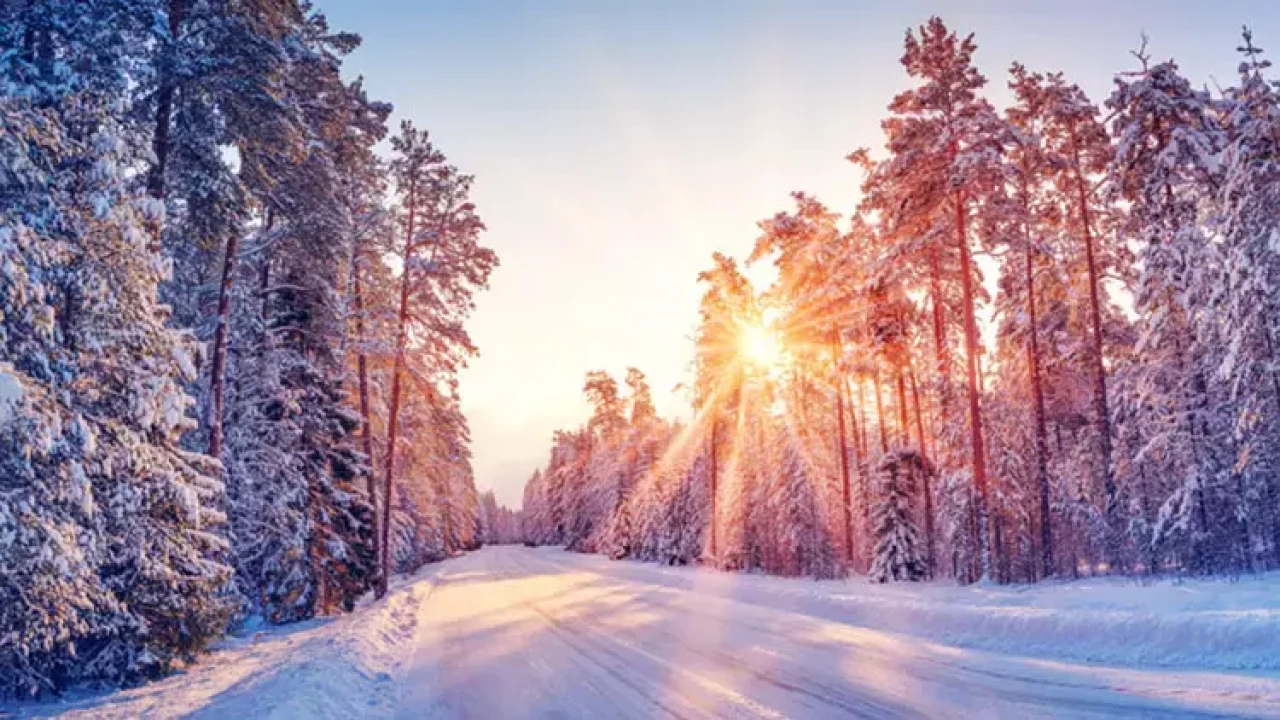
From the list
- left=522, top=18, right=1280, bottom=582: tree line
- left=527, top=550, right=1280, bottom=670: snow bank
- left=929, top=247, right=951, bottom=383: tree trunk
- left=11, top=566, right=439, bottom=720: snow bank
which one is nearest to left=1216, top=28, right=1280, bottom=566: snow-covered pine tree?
left=522, top=18, right=1280, bottom=582: tree line

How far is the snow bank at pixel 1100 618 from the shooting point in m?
8.71

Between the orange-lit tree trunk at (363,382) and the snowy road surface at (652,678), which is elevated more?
the orange-lit tree trunk at (363,382)

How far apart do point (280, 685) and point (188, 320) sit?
1284cm

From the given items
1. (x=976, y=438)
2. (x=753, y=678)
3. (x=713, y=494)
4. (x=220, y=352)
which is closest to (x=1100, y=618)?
(x=753, y=678)

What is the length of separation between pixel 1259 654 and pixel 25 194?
16.3 metres

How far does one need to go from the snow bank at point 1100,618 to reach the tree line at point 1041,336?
14.7ft

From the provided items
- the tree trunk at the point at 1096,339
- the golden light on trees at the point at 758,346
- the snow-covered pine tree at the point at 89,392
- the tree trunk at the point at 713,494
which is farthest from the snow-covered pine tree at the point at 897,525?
the snow-covered pine tree at the point at 89,392

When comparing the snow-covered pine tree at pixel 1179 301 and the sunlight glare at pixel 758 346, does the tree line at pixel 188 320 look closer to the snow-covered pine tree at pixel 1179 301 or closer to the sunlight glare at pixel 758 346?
the sunlight glare at pixel 758 346

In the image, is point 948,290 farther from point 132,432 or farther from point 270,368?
point 132,432

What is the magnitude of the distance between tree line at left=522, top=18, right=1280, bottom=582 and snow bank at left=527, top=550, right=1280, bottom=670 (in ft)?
14.7

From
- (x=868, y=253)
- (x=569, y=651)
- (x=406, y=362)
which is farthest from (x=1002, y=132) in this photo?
(x=406, y=362)

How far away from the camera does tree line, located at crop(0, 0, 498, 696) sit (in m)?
8.38

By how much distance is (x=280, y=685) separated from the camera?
Answer: 31.1 feet

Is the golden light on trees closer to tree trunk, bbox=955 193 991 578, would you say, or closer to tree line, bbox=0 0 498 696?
tree trunk, bbox=955 193 991 578
